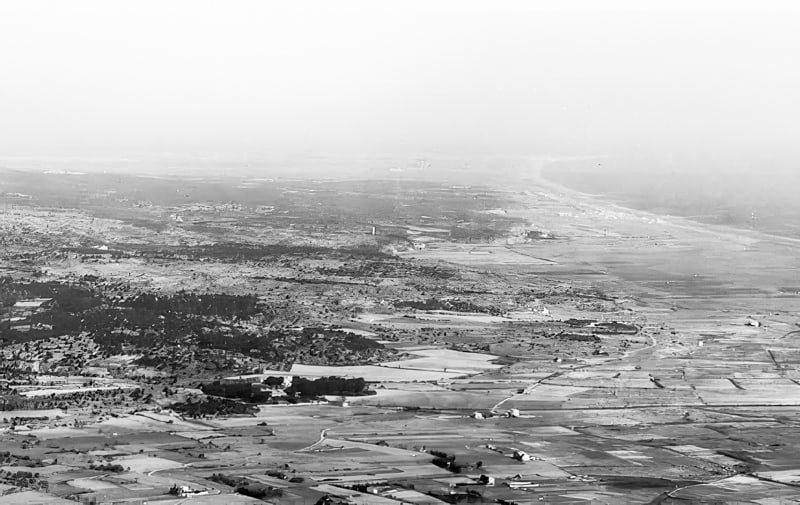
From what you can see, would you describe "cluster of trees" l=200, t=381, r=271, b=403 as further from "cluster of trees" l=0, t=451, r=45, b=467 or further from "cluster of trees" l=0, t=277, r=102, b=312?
"cluster of trees" l=0, t=277, r=102, b=312

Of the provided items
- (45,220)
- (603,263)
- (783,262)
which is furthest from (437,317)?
(45,220)

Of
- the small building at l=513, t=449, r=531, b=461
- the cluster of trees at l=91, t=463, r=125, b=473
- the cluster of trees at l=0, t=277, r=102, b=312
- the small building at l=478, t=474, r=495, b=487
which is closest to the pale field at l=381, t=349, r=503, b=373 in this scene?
the small building at l=513, t=449, r=531, b=461

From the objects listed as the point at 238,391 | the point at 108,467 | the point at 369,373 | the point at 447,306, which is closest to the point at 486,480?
the point at 108,467

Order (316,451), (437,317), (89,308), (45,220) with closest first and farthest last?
(316,451), (89,308), (437,317), (45,220)

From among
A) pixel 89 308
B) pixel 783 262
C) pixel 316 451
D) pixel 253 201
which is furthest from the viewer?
pixel 253 201

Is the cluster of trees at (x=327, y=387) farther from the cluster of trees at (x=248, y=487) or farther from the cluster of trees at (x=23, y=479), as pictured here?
the cluster of trees at (x=23, y=479)

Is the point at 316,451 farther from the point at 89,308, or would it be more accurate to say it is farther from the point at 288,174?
the point at 288,174

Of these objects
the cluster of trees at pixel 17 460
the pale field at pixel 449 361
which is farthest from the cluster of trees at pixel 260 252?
the cluster of trees at pixel 17 460
